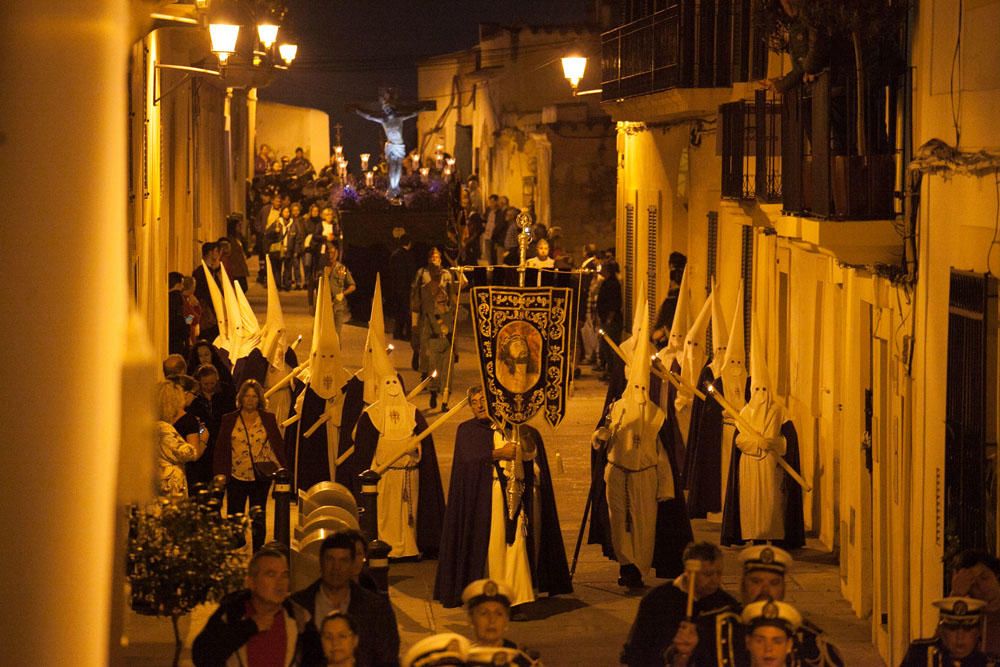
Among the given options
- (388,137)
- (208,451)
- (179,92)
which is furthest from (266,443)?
(388,137)

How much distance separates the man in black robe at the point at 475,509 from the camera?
517 inches

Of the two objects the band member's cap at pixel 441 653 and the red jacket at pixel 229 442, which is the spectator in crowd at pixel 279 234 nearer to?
the red jacket at pixel 229 442

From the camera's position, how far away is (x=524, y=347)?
42.9 feet

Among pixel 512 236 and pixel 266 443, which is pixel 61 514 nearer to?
pixel 266 443

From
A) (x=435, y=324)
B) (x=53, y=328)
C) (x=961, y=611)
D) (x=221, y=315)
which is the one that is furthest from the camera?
(x=435, y=324)

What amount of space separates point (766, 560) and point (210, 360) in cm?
760

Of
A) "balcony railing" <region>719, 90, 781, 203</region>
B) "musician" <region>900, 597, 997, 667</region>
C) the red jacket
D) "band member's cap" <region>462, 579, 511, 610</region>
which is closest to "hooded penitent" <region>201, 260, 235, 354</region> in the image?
the red jacket

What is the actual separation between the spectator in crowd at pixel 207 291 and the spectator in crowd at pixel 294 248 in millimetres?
11747

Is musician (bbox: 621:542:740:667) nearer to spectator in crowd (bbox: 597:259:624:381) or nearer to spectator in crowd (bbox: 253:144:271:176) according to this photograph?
spectator in crowd (bbox: 597:259:624:381)

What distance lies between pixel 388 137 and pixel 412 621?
1538 inches

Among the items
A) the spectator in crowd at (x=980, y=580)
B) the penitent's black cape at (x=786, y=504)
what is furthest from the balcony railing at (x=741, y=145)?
the spectator in crowd at (x=980, y=580)

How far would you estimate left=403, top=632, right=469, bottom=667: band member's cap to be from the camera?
7789 mm

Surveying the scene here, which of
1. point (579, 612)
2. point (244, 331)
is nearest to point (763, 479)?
point (579, 612)

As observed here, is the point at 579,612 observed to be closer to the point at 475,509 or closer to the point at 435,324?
the point at 475,509
